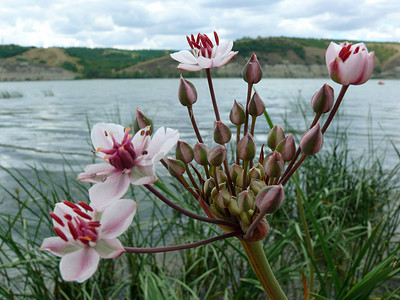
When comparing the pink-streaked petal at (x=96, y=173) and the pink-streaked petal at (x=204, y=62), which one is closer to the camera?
the pink-streaked petal at (x=96, y=173)

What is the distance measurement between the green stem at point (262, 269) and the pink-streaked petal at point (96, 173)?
1.24ft

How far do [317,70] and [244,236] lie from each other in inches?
2869

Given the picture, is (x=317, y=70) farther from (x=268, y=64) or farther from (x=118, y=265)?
(x=118, y=265)

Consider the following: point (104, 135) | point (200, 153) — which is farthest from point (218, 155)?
point (104, 135)

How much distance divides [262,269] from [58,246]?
50 centimetres

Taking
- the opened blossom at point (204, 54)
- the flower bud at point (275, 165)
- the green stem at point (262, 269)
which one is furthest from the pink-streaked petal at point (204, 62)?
the green stem at point (262, 269)

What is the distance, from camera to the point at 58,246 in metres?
0.72

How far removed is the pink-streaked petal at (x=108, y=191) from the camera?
70cm

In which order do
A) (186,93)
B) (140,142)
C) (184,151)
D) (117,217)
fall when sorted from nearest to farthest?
1. (117,217)
2. (140,142)
3. (184,151)
4. (186,93)

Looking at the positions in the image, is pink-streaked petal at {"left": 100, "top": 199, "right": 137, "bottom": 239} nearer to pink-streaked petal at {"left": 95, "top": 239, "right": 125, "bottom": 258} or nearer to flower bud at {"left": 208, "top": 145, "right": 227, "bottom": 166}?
pink-streaked petal at {"left": 95, "top": 239, "right": 125, "bottom": 258}

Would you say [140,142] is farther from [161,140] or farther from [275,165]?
[275,165]

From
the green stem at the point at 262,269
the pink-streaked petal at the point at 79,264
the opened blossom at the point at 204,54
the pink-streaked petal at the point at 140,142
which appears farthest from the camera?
the opened blossom at the point at 204,54

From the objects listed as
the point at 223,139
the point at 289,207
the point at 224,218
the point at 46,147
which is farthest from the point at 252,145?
the point at 46,147

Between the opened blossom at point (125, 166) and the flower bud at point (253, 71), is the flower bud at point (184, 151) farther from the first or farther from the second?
the flower bud at point (253, 71)
